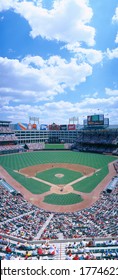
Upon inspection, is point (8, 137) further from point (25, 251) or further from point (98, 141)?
point (25, 251)

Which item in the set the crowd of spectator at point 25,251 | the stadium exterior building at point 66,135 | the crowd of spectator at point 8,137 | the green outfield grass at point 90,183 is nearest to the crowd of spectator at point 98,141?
the stadium exterior building at point 66,135

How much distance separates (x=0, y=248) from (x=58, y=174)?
107ft

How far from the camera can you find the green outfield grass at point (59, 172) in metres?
44.7

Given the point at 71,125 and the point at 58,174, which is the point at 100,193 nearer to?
the point at 58,174

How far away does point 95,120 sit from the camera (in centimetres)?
9062

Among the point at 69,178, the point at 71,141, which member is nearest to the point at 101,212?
the point at 69,178

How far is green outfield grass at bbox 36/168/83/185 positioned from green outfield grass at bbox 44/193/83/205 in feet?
22.4

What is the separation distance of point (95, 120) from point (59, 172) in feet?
152

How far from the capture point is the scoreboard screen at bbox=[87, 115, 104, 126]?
89.5 metres

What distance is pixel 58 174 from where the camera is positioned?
49.6 metres

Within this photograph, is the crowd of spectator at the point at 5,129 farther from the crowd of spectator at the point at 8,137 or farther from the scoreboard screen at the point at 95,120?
the scoreboard screen at the point at 95,120

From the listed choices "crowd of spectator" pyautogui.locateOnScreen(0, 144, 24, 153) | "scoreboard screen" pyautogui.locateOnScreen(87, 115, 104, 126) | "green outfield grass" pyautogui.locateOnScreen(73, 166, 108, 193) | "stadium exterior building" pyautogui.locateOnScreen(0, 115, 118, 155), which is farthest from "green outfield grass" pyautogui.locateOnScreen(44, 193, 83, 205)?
"scoreboard screen" pyautogui.locateOnScreen(87, 115, 104, 126)

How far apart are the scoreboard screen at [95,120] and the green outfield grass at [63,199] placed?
58694 millimetres

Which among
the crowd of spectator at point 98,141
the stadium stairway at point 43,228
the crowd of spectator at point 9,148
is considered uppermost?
the crowd of spectator at point 98,141
